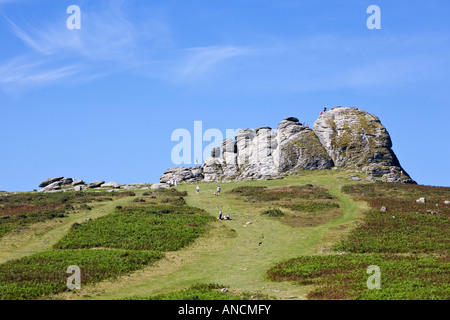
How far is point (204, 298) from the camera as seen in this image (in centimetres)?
2839

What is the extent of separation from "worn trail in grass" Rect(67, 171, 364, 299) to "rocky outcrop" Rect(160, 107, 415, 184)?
32.4 meters

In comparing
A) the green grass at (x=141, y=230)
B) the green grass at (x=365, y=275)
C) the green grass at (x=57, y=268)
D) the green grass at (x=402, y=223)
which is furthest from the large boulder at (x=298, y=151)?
the green grass at (x=57, y=268)

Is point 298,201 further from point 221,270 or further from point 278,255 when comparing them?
point 221,270

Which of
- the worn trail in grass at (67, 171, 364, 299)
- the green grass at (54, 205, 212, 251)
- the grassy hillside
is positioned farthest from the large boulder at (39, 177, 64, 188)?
the worn trail in grass at (67, 171, 364, 299)

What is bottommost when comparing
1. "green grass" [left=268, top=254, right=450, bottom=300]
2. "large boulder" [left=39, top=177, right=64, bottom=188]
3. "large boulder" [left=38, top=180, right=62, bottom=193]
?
"green grass" [left=268, top=254, right=450, bottom=300]

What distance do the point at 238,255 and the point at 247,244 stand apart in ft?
13.7

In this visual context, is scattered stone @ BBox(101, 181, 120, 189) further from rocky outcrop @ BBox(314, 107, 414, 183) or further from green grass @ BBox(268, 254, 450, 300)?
green grass @ BBox(268, 254, 450, 300)

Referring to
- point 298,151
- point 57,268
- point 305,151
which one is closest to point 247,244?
point 57,268

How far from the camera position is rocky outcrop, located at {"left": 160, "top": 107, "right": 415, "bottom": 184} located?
9926 cm

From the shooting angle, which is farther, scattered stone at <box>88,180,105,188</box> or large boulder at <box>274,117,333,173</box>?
scattered stone at <box>88,180,105,188</box>

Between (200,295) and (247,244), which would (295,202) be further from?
(200,295)

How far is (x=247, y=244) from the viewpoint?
47.6 meters

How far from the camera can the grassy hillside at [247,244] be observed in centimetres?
3180
